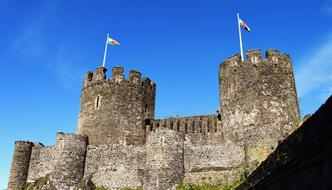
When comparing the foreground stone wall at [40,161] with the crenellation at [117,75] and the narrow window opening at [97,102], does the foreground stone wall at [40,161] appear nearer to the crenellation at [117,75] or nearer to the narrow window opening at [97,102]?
the narrow window opening at [97,102]

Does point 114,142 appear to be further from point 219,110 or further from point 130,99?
point 219,110

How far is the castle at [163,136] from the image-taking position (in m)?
24.1

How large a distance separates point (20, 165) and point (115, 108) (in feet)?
28.7

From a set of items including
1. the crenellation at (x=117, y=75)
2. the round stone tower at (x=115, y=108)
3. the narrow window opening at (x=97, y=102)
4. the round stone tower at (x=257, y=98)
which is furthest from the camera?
the crenellation at (x=117, y=75)

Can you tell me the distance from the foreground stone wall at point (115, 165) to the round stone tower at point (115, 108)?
89 cm

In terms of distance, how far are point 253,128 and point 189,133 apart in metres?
4.45

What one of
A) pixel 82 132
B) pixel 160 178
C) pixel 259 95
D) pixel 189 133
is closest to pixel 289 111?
pixel 259 95

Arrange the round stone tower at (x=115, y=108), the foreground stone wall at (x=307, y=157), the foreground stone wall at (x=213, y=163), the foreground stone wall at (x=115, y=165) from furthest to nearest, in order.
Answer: the round stone tower at (x=115, y=108) < the foreground stone wall at (x=115, y=165) < the foreground stone wall at (x=213, y=163) < the foreground stone wall at (x=307, y=157)

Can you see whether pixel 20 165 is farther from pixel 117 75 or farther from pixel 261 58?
pixel 261 58

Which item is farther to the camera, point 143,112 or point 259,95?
point 143,112

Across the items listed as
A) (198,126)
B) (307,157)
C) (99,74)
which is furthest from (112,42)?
(307,157)

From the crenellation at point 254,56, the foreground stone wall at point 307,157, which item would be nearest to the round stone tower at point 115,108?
the crenellation at point 254,56

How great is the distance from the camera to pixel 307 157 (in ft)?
18.6

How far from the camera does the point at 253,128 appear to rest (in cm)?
2466
